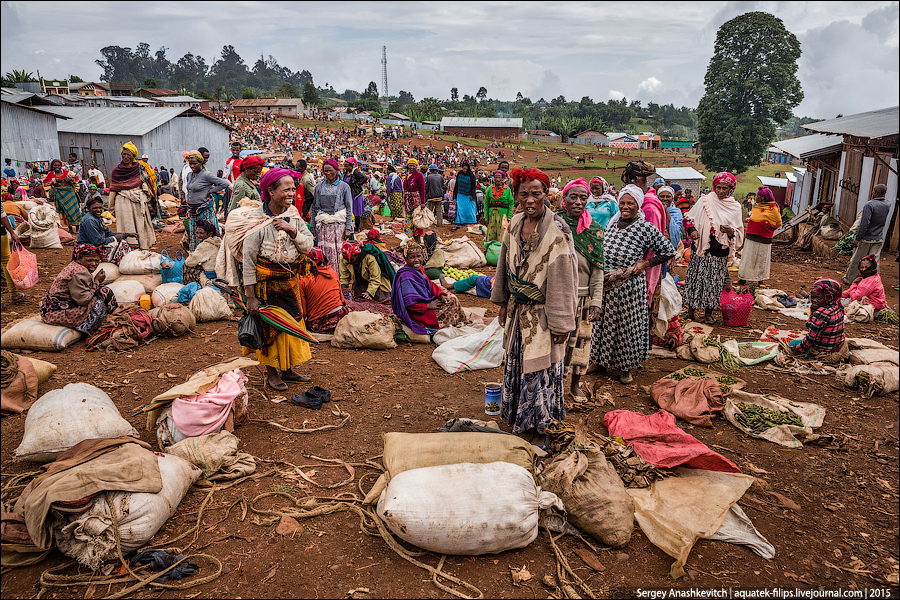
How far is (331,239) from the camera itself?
293 inches

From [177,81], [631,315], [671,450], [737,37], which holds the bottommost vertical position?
[671,450]

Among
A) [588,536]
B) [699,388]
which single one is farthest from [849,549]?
[699,388]

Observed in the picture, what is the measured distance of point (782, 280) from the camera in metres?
9.30

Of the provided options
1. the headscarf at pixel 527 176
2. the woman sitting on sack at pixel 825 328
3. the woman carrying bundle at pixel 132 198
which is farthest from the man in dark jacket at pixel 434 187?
the headscarf at pixel 527 176

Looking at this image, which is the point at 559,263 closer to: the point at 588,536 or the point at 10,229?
the point at 588,536

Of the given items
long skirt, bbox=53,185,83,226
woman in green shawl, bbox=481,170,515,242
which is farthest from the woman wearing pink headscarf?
long skirt, bbox=53,185,83,226

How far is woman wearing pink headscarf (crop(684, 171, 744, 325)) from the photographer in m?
6.22

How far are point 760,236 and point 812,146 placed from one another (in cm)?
959

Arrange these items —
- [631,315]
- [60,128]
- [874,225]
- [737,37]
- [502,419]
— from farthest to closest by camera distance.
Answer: [737,37] < [60,128] < [874,225] < [631,315] < [502,419]

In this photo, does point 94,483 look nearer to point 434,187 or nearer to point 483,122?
point 434,187

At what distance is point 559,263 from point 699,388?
1.86 metres

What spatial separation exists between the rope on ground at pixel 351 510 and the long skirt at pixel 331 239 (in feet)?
15.4

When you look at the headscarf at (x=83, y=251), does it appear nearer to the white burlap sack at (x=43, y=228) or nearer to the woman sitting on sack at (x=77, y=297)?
the woman sitting on sack at (x=77, y=297)

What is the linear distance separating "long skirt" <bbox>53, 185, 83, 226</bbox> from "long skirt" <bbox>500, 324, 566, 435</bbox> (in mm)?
10730
